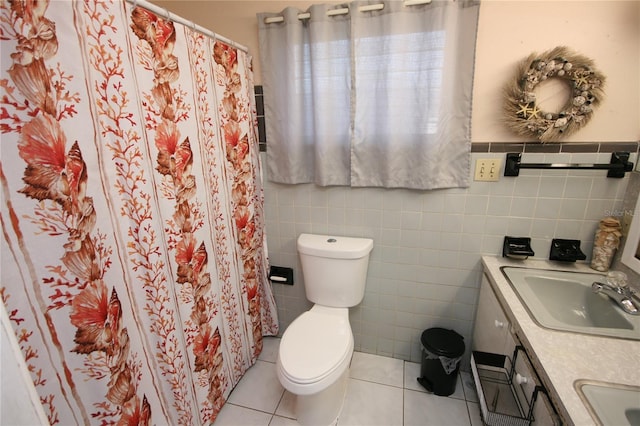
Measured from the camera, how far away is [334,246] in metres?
1.60

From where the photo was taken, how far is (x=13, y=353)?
41cm

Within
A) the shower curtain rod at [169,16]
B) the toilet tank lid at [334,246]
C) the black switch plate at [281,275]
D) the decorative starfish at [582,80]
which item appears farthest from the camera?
the black switch plate at [281,275]

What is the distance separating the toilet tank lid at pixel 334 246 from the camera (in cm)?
157

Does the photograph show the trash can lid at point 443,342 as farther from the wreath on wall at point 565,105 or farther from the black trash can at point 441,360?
the wreath on wall at point 565,105

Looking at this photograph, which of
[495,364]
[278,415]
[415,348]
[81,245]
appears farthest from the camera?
[415,348]

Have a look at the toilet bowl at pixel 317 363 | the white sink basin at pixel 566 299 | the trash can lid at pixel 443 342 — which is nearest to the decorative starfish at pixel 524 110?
the white sink basin at pixel 566 299

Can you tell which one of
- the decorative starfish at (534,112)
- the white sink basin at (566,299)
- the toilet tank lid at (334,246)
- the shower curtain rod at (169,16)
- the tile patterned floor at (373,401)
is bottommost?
the tile patterned floor at (373,401)

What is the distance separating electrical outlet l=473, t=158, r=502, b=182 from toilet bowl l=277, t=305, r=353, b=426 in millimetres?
1000

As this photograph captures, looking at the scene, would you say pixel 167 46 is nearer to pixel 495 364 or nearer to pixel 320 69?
pixel 320 69

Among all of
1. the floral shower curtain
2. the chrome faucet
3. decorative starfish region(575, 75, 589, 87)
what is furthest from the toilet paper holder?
the floral shower curtain

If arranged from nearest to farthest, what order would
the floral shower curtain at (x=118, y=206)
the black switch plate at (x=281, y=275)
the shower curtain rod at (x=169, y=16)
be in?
the floral shower curtain at (x=118, y=206) → the shower curtain rod at (x=169, y=16) → the black switch plate at (x=281, y=275)

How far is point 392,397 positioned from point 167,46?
1922mm

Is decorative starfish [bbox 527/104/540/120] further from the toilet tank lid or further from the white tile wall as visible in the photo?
the toilet tank lid

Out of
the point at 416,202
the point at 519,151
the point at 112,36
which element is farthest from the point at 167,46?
the point at 519,151
